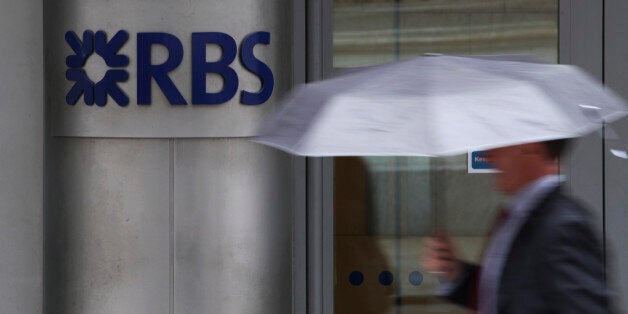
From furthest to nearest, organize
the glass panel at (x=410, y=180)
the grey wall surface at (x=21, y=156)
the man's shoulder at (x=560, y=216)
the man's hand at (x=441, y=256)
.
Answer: the glass panel at (x=410, y=180) → the grey wall surface at (x=21, y=156) → the man's hand at (x=441, y=256) → the man's shoulder at (x=560, y=216)

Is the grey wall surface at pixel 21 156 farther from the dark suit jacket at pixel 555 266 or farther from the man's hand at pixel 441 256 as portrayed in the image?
the dark suit jacket at pixel 555 266

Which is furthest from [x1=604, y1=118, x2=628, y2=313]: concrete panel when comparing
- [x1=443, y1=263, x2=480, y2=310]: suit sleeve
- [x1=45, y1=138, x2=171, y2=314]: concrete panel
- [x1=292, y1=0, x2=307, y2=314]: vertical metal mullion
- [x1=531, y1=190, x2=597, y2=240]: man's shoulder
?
[x1=531, y1=190, x2=597, y2=240]: man's shoulder

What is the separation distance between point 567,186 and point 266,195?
2.12 meters

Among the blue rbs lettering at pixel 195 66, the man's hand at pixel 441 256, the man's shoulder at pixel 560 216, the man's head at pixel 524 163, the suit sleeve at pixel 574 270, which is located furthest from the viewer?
the blue rbs lettering at pixel 195 66

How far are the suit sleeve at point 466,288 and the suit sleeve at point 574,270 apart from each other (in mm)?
715

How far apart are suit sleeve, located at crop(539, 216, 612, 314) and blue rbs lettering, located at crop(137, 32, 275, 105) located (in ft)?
14.4

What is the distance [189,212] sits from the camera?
7.21 metres

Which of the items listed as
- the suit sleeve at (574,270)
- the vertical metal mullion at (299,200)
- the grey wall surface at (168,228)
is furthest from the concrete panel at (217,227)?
the suit sleeve at (574,270)

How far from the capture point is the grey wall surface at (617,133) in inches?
296

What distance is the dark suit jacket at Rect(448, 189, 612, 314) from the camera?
2.92 metres

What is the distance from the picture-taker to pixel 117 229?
721 cm

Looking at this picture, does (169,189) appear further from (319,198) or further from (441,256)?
(441,256)

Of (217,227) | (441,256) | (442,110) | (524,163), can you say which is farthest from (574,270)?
(217,227)

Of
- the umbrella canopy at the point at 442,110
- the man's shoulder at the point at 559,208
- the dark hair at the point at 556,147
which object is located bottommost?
the man's shoulder at the point at 559,208
